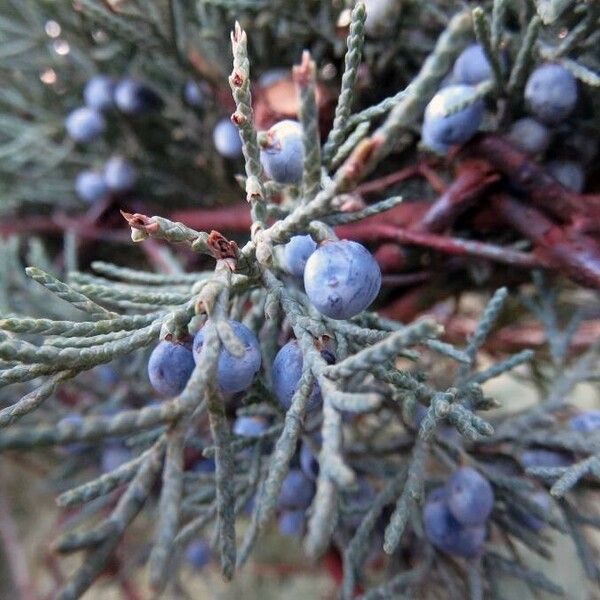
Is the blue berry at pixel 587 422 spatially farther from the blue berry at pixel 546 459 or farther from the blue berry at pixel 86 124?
the blue berry at pixel 86 124

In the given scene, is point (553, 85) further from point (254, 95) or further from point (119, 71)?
point (119, 71)

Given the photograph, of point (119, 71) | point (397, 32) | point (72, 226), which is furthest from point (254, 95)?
point (72, 226)

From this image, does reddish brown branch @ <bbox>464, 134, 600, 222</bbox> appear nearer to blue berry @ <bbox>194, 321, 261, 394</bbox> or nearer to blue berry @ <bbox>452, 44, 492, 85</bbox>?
blue berry @ <bbox>452, 44, 492, 85</bbox>

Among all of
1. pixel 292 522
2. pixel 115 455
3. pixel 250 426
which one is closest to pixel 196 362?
pixel 250 426

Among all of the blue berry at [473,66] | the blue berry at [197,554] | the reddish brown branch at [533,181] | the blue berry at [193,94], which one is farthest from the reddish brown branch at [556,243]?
the blue berry at [197,554]

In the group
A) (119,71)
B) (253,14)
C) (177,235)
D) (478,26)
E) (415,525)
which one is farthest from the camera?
(119,71)
